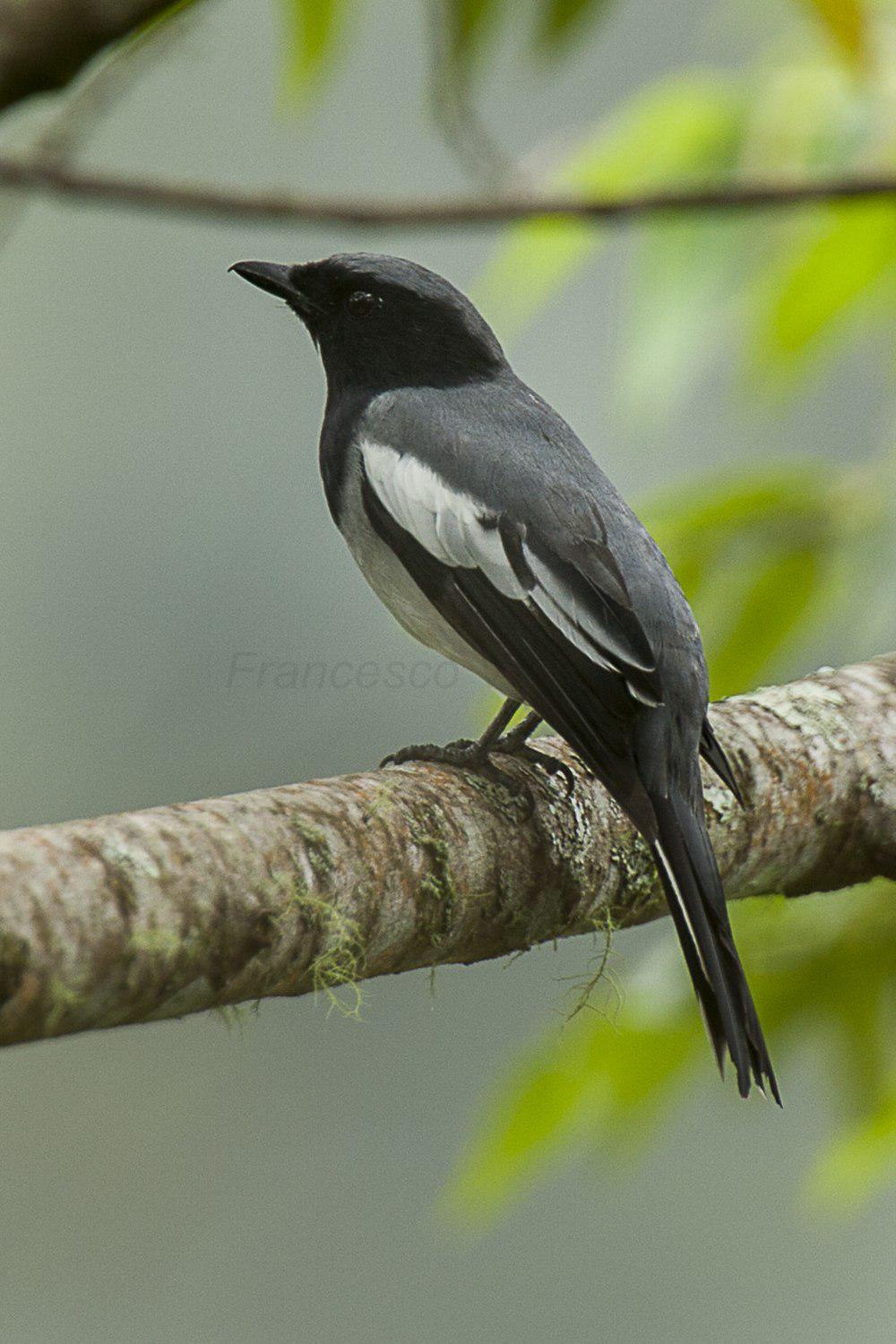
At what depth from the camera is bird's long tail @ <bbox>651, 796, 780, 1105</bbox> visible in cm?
238

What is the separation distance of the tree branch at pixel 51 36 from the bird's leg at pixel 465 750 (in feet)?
4.92

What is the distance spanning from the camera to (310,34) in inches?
84.9

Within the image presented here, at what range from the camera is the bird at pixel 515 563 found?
2.52 meters

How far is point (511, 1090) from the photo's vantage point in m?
2.86

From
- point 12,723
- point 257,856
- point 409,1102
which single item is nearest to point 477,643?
point 257,856

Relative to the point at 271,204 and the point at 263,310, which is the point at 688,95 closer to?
the point at 271,204

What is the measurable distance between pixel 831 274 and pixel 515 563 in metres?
0.77

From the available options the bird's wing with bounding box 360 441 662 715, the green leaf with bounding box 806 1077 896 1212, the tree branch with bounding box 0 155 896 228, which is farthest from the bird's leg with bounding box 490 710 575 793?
the tree branch with bounding box 0 155 896 228

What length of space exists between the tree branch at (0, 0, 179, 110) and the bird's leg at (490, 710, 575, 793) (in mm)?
1568

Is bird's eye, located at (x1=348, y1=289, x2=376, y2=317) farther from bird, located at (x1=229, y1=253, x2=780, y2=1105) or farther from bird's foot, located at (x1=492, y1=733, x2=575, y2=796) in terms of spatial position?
bird's foot, located at (x1=492, y1=733, x2=575, y2=796)

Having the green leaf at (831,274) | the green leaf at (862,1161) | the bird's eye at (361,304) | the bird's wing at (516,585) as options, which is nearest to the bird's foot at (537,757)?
the bird's wing at (516,585)

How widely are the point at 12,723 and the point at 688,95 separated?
24.7 feet

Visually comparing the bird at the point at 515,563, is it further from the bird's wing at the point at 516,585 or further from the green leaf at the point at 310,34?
the green leaf at the point at 310,34

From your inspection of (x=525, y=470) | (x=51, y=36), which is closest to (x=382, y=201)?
(x=51, y=36)
